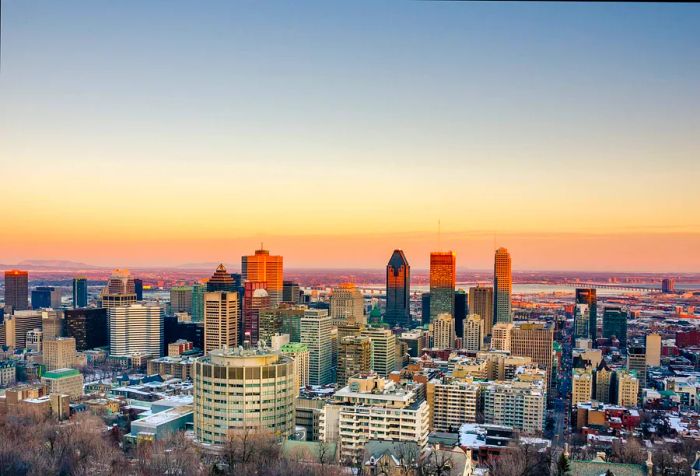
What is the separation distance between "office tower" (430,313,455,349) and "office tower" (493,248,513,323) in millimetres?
4969

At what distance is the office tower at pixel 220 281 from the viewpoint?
24.0m

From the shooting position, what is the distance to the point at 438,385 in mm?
11969

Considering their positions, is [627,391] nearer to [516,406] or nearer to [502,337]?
[516,406]

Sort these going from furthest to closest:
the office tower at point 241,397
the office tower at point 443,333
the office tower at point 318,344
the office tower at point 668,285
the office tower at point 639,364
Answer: the office tower at point 443,333 → the office tower at point 668,285 → the office tower at point 318,344 → the office tower at point 639,364 → the office tower at point 241,397

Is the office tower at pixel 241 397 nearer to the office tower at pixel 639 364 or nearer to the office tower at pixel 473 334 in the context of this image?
the office tower at pixel 639 364

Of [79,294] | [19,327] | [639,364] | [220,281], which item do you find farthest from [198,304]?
[639,364]

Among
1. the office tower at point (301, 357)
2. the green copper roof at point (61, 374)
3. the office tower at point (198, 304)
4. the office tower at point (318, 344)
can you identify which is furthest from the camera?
the office tower at point (198, 304)

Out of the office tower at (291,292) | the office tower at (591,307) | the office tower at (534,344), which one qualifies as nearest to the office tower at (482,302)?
the office tower at (591,307)

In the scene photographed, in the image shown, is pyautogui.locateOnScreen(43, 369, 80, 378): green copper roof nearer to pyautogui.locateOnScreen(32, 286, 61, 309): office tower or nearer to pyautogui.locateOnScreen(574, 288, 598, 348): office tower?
pyautogui.locateOnScreen(32, 286, 61, 309): office tower

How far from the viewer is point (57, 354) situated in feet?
55.0

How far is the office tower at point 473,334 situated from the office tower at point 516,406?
9.14m

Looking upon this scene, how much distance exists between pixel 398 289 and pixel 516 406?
17682mm

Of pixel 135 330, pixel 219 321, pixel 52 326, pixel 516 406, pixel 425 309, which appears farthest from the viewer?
pixel 425 309

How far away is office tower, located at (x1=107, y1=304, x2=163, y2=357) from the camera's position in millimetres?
19625
